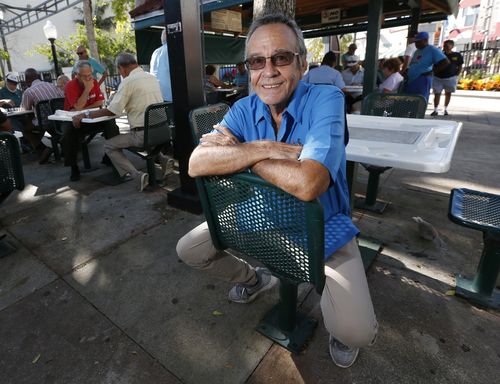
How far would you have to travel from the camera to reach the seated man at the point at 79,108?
14.4ft

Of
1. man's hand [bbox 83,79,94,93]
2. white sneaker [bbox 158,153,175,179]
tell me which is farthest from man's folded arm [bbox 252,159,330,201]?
man's hand [bbox 83,79,94,93]

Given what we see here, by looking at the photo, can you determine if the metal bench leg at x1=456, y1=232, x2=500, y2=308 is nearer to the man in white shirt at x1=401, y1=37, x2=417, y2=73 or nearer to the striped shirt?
the striped shirt

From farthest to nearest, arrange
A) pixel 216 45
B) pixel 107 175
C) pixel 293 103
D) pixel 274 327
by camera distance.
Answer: pixel 216 45
pixel 107 175
pixel 274 327
pixel 293 103

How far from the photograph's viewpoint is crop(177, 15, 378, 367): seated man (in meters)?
1.26

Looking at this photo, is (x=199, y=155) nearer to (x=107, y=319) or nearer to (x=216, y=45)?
(x=107, y=319)

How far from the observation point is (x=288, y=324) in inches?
70.2

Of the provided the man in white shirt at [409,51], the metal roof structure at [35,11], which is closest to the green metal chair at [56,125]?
the man in white shirt at [409,51]

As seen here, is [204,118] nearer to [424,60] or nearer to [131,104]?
[131,104]

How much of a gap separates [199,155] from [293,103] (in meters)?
0.55

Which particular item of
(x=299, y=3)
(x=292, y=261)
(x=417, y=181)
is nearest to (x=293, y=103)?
(x=292, y=261)

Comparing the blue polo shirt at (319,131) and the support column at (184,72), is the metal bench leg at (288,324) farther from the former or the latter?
the support column at (184,72)

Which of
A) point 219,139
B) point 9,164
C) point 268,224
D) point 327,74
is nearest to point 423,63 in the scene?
point 327,74

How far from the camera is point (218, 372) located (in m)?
1.62

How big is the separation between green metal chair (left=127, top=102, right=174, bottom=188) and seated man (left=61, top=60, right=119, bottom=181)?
1019mm
